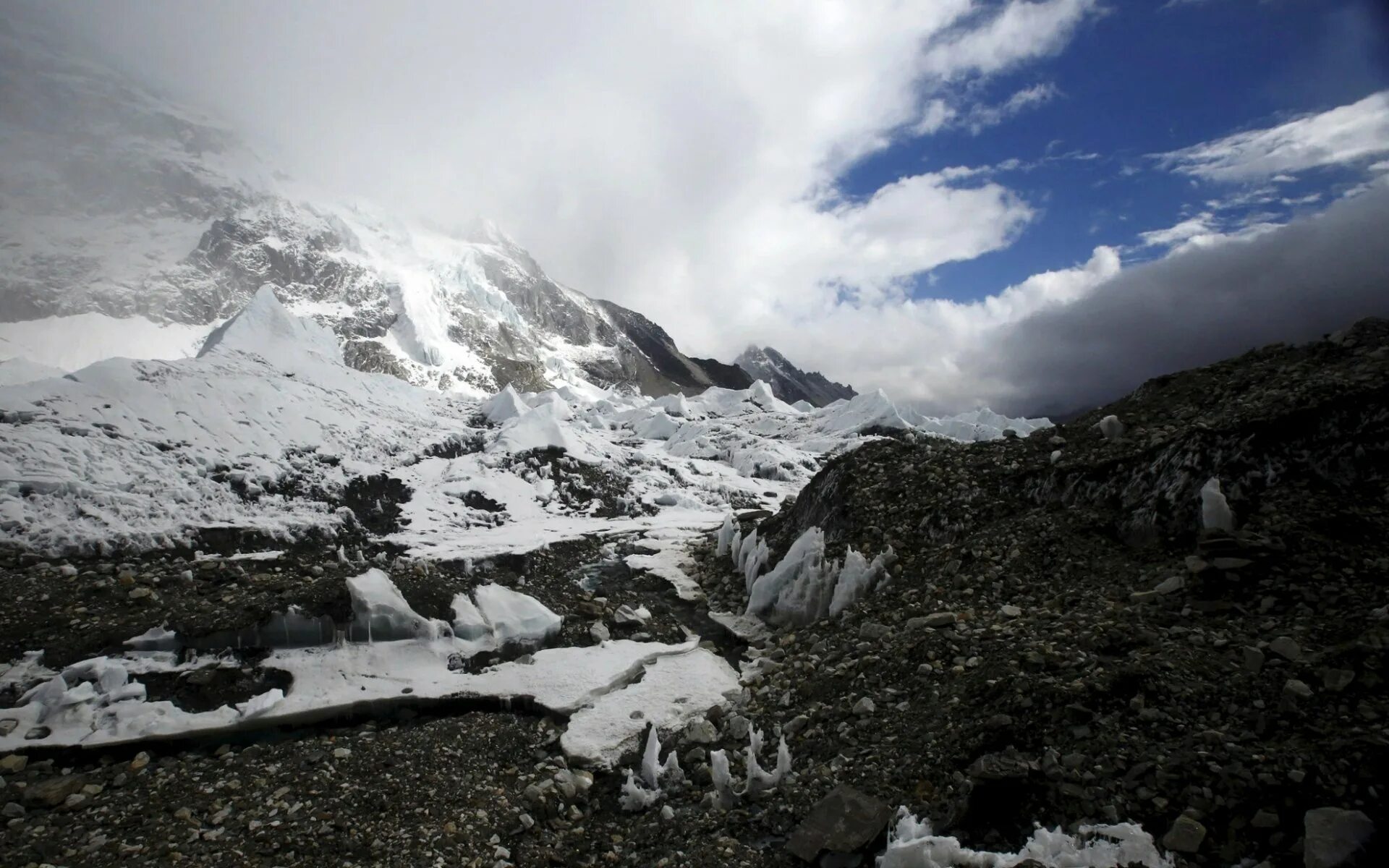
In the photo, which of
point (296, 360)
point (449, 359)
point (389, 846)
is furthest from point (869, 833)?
point (449, 359)

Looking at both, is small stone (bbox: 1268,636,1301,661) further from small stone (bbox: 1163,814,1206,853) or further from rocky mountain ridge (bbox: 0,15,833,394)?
rocky mountain ridge (bbox: 0,15,833,394)

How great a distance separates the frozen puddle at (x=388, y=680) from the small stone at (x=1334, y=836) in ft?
22.4

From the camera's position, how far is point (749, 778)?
22.5 ft

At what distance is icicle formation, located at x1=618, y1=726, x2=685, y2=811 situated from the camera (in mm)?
7184

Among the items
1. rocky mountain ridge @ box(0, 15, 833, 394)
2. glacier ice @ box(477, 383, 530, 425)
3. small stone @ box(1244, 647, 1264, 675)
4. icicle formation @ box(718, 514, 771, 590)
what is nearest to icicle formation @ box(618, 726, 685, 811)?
small stone @ box(1244, 647, 1264, 675)

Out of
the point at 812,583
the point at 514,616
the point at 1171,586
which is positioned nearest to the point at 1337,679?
the point at 1171,586

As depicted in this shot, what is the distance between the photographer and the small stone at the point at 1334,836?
3.54 meters

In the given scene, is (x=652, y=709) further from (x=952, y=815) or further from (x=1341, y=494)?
→ (x=1341, y=494)

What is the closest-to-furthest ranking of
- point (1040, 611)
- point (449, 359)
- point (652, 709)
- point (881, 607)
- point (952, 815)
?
1. point (952, 815)
2. point (1040, 611)
3. point (652, 709)
4. point (881, 607)
5. point (449, 359)

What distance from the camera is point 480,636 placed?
1206 cm

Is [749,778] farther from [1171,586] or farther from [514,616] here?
[514,616]

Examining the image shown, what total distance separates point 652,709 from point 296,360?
28.7m

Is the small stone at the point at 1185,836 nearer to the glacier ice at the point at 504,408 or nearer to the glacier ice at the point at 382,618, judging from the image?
the glacier ice at the point at 382,618

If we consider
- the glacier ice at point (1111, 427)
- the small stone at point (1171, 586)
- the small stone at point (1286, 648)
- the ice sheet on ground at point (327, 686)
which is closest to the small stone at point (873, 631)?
the small stone at point (1171, 586)
